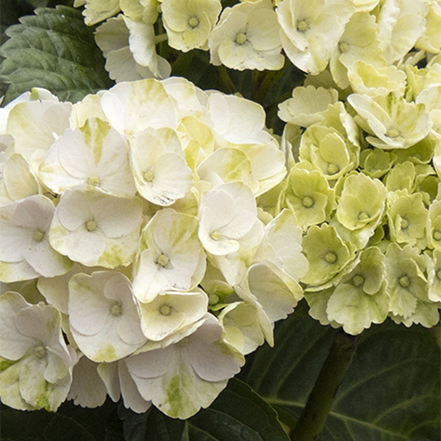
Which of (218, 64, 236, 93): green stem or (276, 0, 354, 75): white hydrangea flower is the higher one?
(276, 0, 354, 75): white hydrangea flower

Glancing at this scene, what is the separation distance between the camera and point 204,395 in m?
0.46

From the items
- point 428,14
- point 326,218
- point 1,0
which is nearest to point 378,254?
point 326,218

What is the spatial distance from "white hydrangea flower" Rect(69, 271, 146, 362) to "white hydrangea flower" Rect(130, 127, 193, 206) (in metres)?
0.07

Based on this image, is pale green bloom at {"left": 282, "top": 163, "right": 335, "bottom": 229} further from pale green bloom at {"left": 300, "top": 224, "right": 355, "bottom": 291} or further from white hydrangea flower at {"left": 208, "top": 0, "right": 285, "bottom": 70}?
white hydrangea flower at {"left": 208, "top": 0, "right": 285, "bottom": 70}

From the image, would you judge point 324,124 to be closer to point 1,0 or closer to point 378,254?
point 378,254

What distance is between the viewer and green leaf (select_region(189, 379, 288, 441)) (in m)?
0.61

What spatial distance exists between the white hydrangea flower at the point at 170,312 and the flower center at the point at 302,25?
0.94 ft

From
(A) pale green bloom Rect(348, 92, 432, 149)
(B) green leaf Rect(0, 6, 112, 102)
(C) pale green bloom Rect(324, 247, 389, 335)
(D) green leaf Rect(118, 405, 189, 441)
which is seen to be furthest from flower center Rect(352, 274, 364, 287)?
(B) green leaf Rect(0, 6, 112, 102)

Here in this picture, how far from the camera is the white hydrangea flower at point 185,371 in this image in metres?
0.45

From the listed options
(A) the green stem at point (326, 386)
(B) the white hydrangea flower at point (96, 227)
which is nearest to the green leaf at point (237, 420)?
(A) the green stem at point (326, 386)

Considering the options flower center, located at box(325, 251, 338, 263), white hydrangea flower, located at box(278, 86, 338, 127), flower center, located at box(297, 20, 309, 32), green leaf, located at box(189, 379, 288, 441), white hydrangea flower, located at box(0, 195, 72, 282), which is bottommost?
green leaf, located at box(189, 379, 288, 441)

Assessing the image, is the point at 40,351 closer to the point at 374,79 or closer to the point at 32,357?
the point at 32,357

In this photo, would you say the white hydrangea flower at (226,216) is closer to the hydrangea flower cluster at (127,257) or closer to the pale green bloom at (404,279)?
the hydrangea flower cluster at (127,257)

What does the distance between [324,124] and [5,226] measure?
0.29m
